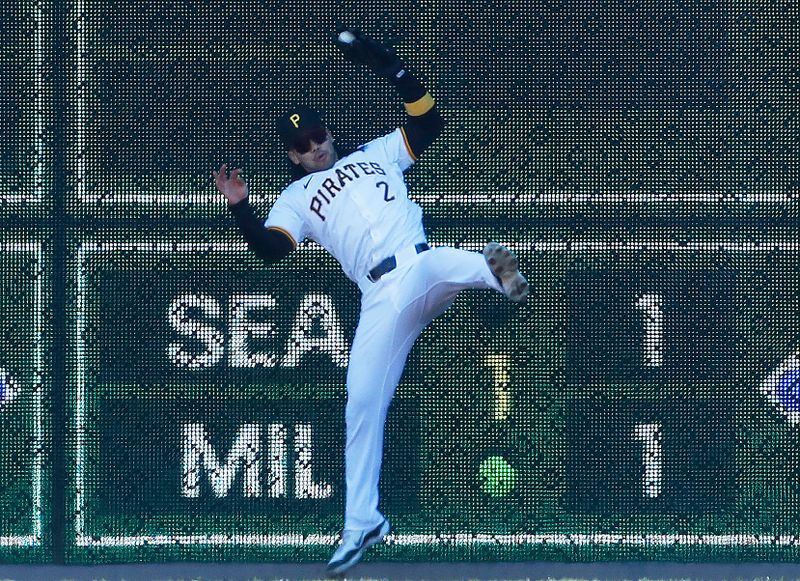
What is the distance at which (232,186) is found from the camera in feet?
16.3

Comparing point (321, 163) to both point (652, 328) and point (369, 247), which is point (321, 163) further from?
point (652, 328)

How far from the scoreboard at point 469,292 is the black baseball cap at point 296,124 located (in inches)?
5.4

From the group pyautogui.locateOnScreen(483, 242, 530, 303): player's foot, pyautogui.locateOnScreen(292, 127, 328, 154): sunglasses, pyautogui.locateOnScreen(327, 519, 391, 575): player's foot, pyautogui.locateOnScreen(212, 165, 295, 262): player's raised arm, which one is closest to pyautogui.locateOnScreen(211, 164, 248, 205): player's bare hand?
pyautogui.locateOnScreen(212, 165, 295, 262): player's raised arm

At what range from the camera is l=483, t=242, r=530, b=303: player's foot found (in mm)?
4598

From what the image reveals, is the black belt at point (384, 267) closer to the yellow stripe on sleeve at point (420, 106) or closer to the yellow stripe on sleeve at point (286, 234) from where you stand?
the yellow stripe on sleeve at point (286, 234)

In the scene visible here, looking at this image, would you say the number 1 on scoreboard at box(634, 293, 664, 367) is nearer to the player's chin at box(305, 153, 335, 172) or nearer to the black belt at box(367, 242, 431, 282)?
the black belt at box(367, 242, 431, 282)

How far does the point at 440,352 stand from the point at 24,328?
1.49 m

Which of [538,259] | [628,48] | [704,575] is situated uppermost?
[628,48]

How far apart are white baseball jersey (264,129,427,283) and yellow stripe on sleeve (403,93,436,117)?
13 cm

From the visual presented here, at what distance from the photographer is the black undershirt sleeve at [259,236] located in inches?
195

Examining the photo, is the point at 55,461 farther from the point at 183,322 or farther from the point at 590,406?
the point at 590,406

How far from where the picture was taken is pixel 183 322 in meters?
5.33

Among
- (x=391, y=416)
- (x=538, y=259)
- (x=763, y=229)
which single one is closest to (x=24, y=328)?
(x=391, y=416)

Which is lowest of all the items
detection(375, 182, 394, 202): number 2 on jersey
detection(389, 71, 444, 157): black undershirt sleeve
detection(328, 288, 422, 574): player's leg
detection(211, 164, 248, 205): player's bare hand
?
detection(328, 288, 422, 574): player's leg
